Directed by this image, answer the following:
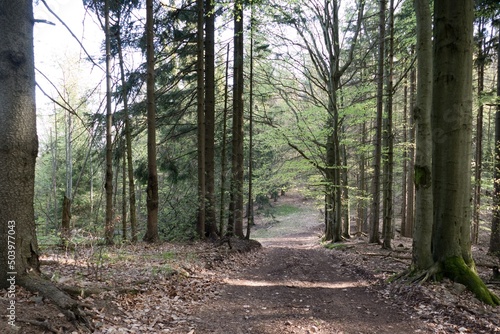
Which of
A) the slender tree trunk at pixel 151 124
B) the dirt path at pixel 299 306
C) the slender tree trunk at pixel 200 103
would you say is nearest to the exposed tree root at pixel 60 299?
the dirt path at pixel 299 306

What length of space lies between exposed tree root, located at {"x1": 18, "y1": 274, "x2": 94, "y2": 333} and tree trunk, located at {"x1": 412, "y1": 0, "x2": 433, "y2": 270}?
593 centimetres

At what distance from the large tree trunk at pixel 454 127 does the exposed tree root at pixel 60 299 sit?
19.6ft

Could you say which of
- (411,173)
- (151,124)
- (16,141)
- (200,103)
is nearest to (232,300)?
(16,141)

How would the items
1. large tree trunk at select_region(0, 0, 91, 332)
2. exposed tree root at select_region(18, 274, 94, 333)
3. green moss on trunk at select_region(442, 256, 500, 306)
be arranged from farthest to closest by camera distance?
green moss on trunk at select_region(442, 256, 500, 306), large tree trunk at select_region(0, 0, 91, 332), exposed tree root at select_region(18, 274, 94, 333)

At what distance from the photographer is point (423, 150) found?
250 inches

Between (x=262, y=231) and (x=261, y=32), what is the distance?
21343 millimetres

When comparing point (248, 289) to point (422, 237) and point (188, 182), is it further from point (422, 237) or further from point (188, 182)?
point (188, 182)

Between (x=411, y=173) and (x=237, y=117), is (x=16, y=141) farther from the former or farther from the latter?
(x=411, y=173)

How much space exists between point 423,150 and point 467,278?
8.09 feet

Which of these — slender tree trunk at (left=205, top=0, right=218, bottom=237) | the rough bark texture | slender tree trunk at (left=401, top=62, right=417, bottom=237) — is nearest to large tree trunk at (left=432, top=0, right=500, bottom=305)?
the rough bark texture

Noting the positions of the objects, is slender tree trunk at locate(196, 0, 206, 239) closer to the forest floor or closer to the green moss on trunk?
the forest floor

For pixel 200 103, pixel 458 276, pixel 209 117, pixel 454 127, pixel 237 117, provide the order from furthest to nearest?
1. pixel 237 117
2. pixel 209 117
3. pixel 200 103
4. pixel 454 127
5. pixel 458 276

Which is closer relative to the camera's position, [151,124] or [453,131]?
[453,131]

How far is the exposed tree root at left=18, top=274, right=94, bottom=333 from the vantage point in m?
3.22
